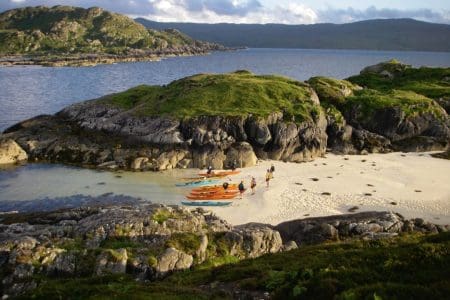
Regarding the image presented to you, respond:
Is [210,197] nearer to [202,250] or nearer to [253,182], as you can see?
[253,182]

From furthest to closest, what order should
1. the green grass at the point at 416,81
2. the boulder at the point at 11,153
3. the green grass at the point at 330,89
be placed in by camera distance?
the green grass at the point at 416,81 → the green grass at the point at 330,89 → the boulder at the point at 11,153

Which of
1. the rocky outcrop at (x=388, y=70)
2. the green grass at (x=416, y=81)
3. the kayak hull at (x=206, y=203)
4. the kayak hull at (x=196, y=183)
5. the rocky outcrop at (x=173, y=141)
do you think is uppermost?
the rocky outcrop at (x=388, y=70)

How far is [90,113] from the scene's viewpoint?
247 feet

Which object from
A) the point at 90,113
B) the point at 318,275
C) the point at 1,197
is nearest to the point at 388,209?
the point at 318,275

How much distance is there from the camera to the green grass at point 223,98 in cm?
6938

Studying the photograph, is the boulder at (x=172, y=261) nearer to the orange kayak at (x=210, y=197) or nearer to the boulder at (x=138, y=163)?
the orange kayak at (x=210, y=197)

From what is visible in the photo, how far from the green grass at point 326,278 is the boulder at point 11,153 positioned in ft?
134

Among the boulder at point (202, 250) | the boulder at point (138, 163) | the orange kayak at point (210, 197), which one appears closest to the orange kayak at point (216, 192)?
the orange kayak at point (210, 197)

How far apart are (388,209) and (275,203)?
11.7m

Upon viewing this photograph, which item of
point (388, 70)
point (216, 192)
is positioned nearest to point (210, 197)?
point (216, 192)

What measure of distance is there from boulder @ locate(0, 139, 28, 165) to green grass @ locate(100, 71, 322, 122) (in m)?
18.1

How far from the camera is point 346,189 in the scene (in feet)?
173

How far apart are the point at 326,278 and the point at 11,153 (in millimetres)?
54708

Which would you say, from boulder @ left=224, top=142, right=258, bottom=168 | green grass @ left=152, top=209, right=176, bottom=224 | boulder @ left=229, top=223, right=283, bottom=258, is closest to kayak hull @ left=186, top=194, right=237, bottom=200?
boulder @ left=224, top=142, right=258, bottom=168
